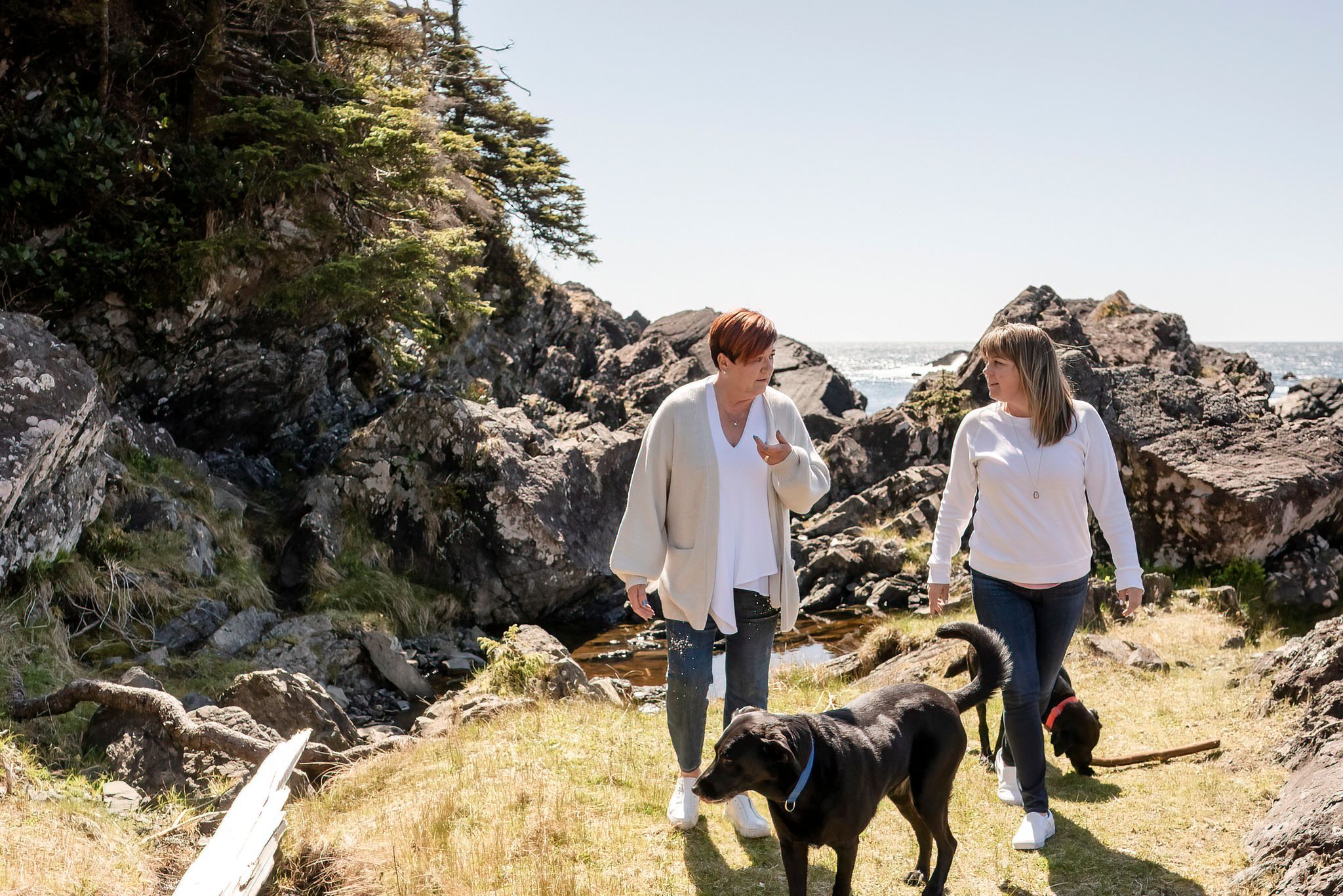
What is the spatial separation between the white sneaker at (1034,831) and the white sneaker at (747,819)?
107 centimetres

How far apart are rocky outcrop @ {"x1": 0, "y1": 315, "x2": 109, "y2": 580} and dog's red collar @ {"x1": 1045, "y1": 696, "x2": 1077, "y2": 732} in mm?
7184

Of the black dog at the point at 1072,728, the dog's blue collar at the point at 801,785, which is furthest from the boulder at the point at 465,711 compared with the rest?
the dog's blue collar at the point at 801,785

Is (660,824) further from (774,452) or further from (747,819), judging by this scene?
(774,452)

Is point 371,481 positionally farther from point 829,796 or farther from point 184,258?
point 829,796

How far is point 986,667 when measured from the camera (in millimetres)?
3775

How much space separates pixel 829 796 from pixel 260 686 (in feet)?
15.2

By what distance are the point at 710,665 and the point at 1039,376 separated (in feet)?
6.04

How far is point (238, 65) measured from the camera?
1145 cm

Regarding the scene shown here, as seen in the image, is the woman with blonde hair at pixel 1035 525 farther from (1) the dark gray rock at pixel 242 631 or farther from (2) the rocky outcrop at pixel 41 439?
(1) the dark gray rock at pixel 242 631

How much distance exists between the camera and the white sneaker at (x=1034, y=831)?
4199mm

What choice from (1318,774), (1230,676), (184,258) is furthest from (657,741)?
(184,258)

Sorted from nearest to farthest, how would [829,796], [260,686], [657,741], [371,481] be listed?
[829,796] → [657,741] → [260,686] → [371,481]

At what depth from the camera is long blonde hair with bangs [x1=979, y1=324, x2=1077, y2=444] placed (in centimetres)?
411

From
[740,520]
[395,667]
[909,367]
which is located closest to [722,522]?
[740,520]
